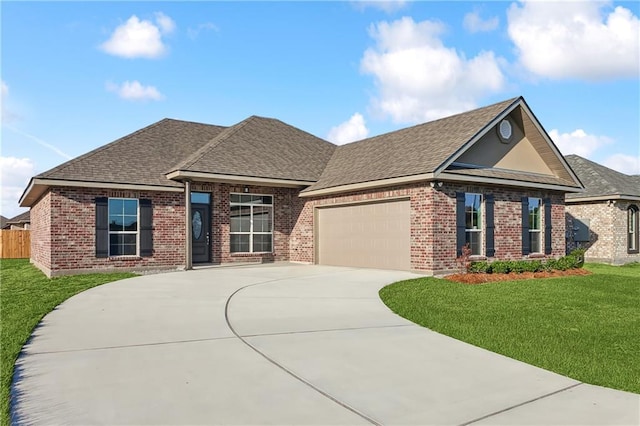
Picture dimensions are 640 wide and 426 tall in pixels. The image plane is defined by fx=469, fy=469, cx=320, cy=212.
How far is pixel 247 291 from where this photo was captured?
1072 centimetres

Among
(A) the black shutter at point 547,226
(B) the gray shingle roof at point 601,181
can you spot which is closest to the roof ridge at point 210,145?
(A) the black shutter at point 547,226

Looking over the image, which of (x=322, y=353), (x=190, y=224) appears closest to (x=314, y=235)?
(x=190, y=224)

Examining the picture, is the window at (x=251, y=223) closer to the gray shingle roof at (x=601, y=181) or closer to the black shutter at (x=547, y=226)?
the black shutter at (x=547, y=226)

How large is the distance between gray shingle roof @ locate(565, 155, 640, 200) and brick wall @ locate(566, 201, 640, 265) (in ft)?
1.86

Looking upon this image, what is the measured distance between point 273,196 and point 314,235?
2.45m

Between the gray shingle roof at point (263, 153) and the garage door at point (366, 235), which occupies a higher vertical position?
the gray shingle roof at point (263, 153)

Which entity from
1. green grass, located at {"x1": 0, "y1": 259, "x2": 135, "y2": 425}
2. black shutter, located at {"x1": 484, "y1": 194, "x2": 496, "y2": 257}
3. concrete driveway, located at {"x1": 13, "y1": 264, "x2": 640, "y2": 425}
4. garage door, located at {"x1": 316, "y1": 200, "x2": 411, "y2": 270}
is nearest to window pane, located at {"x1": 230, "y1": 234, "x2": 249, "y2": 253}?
garage door, located at {"x1": 316, "y1": 200, "x2": 411, "y2": 270}

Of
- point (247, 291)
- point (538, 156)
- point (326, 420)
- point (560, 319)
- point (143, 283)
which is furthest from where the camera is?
point (538, 156)

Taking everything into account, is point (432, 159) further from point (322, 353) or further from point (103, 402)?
point (103, 402)

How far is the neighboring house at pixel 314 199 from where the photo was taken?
15.1 meters

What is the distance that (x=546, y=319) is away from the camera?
8.20 meters

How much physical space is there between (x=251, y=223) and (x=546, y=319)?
510 inches

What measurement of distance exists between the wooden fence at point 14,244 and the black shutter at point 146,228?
1865 cm

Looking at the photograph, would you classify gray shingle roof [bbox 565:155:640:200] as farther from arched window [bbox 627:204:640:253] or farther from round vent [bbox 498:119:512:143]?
round vent [bbox 498:119:512:143]
